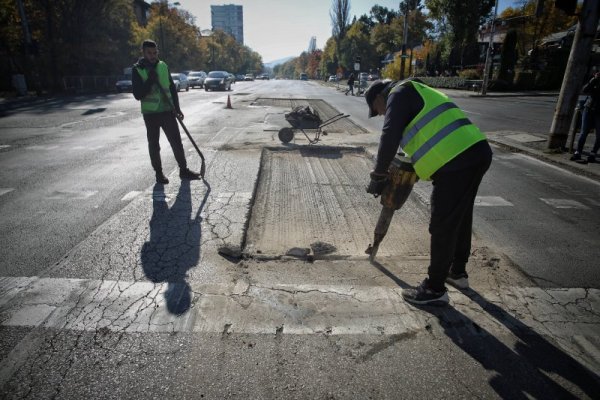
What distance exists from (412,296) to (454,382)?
80 cm

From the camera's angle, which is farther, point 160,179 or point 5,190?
point 160,179

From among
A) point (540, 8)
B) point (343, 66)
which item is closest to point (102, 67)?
point (540, 8)

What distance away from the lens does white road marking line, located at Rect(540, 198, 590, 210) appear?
5062 mm

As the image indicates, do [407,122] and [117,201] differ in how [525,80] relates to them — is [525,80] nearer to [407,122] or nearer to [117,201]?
[407,122]

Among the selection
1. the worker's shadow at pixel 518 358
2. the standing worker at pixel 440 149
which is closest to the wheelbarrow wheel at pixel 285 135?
the standing worker at pixel 440 149

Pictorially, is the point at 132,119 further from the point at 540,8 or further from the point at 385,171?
the point at 540,8

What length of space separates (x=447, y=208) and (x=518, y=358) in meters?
1.04

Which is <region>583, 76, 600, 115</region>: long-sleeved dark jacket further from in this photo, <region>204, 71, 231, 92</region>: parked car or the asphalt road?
<region>204, 71, 231, 92</region>: parked car

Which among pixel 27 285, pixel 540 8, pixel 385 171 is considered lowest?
pixel 27 285

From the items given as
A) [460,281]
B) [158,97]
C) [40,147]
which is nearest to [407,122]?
[460,281]

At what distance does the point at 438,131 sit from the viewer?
2459mm

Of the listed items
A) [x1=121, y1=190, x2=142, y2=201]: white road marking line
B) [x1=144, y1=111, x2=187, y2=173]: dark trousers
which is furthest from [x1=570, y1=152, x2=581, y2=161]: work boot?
[x1=121, y1=190, x2=142, y2=201]: white road marking line

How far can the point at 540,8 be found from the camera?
32.6ft

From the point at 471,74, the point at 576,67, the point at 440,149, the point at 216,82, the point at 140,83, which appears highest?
Answer: the point at 471,74
